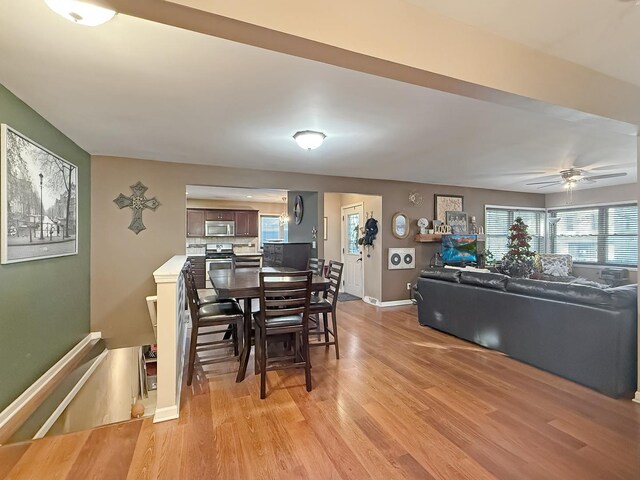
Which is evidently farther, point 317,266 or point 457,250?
point 457,250

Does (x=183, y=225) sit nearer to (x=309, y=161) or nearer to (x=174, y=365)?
(x=309, y=161)

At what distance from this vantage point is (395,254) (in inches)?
231

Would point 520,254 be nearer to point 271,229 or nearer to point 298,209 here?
point 298,209

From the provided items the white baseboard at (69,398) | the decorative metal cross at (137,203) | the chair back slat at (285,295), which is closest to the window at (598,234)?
the chair back slat at (285,295)

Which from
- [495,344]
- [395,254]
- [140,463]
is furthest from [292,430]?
[395,254]

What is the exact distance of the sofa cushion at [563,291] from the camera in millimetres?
2549

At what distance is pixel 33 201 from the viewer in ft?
8.45

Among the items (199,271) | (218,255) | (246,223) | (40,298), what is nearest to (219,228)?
(246,223)

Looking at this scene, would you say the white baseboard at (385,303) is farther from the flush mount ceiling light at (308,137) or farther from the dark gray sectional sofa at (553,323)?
the flush mount ceiling light at (308,137)

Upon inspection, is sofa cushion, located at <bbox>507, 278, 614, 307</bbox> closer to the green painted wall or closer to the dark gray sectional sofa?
the dark gray sectional sofa

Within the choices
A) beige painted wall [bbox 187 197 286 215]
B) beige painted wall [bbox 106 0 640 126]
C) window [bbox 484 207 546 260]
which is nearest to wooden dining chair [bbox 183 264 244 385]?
beige painted wall [bbox 106 0 640 126]

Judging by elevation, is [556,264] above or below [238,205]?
below

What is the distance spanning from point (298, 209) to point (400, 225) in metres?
2.04

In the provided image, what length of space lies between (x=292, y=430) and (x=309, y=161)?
334 centimetres
